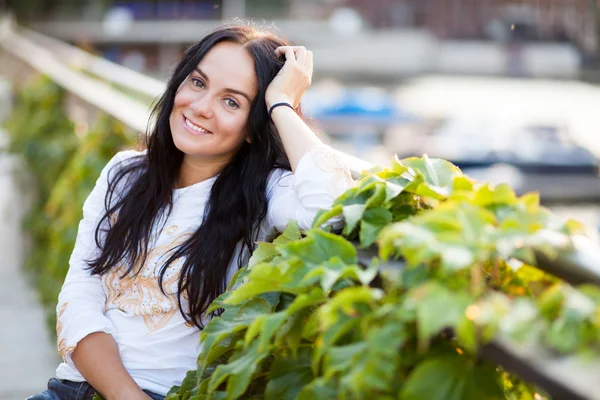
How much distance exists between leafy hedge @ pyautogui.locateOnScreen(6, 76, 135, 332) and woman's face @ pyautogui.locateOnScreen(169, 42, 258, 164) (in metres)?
1.74

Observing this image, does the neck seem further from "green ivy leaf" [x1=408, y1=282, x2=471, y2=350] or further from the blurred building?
the blurred building

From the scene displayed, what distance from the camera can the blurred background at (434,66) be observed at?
20219mm

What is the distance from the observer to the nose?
203cm

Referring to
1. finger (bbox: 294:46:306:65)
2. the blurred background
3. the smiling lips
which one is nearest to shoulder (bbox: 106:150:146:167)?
the smiling lips

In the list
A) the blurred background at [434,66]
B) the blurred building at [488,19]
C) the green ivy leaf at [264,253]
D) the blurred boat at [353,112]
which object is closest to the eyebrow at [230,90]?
the green ivy leaf at [264,253]

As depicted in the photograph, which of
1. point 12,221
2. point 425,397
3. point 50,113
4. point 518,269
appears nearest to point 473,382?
point 425,397

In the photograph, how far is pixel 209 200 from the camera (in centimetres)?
209

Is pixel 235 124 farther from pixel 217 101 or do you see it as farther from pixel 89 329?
pixel 89 329

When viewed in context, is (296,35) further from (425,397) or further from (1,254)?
(425,397)

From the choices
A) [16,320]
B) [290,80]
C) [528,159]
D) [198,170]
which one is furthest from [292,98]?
[528,159]

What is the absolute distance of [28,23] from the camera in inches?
1435

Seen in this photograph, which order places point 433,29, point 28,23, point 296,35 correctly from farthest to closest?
1. point 433,29
2. point 296,35
3. point 28,23

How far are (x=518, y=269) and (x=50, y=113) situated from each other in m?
4.78

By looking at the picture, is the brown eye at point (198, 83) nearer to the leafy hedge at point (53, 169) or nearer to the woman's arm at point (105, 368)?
the woman's arm at point (105, 368)
